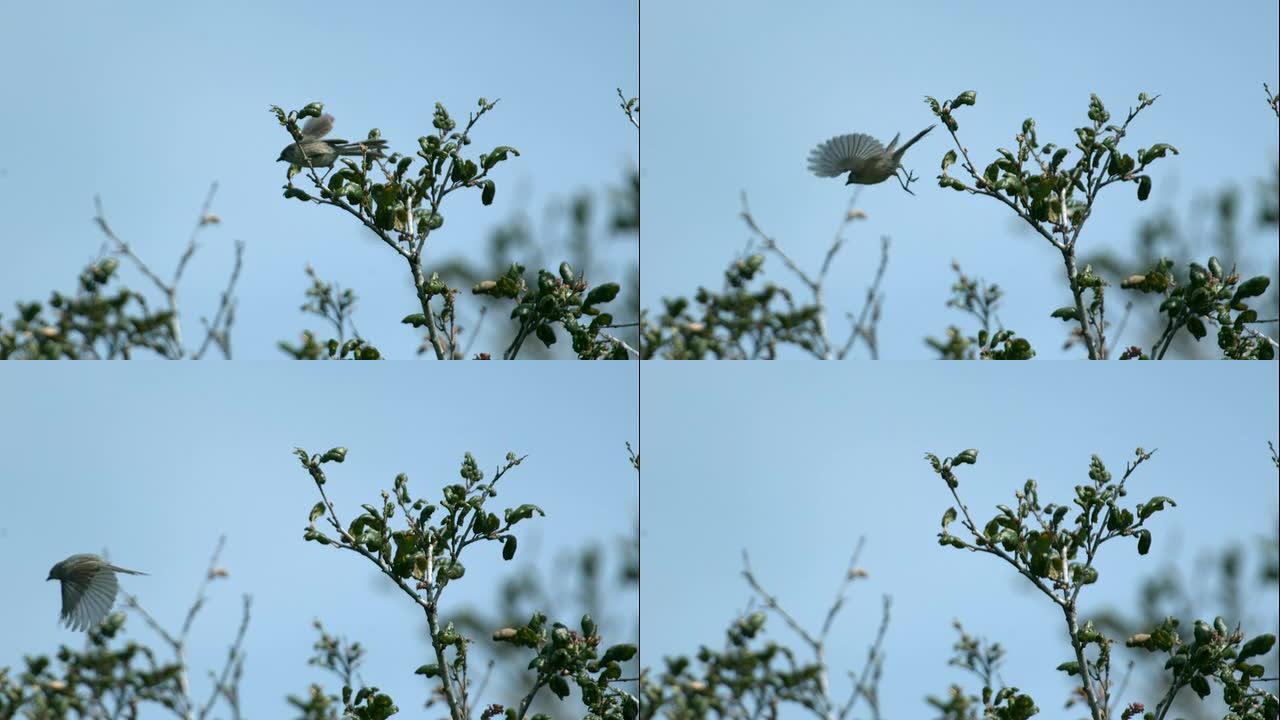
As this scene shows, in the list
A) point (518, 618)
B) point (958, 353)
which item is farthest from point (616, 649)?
point (958, 353)

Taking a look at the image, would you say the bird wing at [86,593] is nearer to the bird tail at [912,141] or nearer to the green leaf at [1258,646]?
the bird tail at [912,141]

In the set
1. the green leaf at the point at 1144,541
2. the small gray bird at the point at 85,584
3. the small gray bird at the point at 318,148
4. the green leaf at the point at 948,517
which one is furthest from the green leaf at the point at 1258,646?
the small gray bird at the point at 85,584

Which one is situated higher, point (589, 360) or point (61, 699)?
point (589, 360)

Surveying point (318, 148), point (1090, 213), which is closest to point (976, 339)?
point (1090, 213)

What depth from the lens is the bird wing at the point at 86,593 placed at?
99.2 inches

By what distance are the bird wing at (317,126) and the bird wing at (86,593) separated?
0.99m

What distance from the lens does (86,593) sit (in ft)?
8.29

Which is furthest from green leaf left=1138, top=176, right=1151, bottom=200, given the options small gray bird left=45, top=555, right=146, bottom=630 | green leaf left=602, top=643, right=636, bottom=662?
small gray bird left=45, top=555, right=146, bottom=630

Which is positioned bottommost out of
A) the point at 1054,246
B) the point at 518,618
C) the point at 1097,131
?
the point at 518,618

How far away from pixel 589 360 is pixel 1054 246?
3.41 feet

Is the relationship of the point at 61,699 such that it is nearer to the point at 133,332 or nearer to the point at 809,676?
the point at 133,332

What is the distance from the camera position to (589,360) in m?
2.65

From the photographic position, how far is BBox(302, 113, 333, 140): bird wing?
101 inches

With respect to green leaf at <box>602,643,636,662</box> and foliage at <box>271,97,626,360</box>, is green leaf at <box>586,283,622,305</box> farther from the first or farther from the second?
green leaf at <box>602,643,636,662</box>
